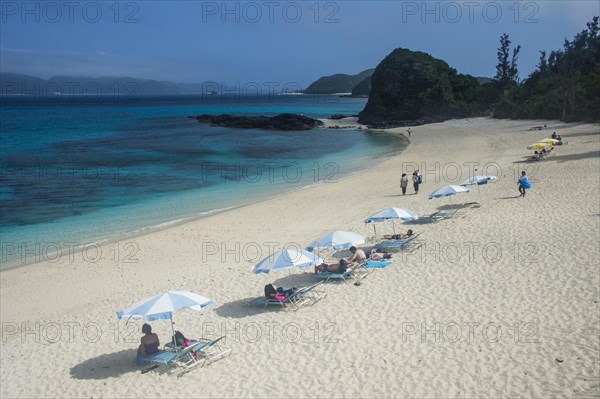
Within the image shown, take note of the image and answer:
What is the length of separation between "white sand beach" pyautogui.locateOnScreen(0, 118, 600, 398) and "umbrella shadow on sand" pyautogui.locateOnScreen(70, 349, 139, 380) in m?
0.04

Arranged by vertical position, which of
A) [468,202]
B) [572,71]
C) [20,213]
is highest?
[572,71]

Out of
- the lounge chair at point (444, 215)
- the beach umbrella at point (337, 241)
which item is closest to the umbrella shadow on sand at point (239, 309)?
the beach umbrella at point (337, 241)

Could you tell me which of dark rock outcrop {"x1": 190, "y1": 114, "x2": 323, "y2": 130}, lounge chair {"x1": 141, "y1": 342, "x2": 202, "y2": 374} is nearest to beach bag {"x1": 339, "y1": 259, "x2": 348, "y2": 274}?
lounge chair {"x1": 141, "y1": 342, "x2": 202, "y2": 374}

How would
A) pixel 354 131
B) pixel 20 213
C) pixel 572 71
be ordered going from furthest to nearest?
pixel 354 131, pixel 572 71, pixel 20 213

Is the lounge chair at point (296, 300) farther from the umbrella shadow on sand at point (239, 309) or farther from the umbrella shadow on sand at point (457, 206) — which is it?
the umbrella shadow on sand at point (457, 206)

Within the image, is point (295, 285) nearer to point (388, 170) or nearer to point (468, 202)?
point (468, 202)

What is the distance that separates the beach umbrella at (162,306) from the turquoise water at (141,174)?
1096cm

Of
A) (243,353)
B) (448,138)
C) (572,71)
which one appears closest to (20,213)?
(243,353)

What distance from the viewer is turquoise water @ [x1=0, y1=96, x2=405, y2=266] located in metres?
23.2

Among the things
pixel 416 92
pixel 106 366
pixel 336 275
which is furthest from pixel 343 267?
pixel 416 92

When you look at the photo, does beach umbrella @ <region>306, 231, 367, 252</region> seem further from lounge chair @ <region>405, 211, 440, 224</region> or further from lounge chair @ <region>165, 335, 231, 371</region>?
lounge chair @ <region>405, 211, 440, 224</region>

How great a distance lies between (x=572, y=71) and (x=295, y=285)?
48.0m

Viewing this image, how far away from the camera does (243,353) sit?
33.3ft

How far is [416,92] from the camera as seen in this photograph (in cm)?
8375
